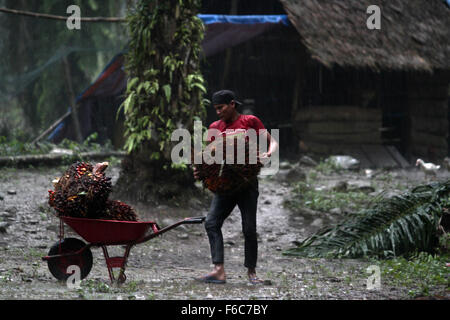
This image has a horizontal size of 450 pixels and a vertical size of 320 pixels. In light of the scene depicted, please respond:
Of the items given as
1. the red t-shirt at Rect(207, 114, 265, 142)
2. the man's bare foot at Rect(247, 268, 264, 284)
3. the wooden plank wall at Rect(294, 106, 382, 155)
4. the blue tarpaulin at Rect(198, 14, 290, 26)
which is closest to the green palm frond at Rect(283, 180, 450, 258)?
the man's bare foot at Rect(247, 268, 264, 284)

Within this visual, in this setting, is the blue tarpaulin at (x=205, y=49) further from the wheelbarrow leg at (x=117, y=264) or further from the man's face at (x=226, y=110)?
the wheelbarrow leg at (x=117, y=264)

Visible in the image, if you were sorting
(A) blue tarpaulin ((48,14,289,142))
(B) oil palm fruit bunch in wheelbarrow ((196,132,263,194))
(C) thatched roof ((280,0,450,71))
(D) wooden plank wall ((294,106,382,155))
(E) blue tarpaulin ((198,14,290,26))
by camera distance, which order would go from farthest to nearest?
(D) wooden plank wall ((294,106,382,155)) → (C) thatched roof ((280,0,450,71)) → (A) blue tarpaulin ((48,14,289,142)) → (E) blue tarpaulin ((198,14,290,26)) → (B) oil palm fruit bunch in wheelbarrow ((196,132,263,194))

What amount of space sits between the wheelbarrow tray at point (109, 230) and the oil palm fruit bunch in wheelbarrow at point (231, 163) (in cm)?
64

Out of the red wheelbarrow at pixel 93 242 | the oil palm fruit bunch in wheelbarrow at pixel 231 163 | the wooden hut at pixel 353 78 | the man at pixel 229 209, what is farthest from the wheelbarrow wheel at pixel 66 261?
the wooden hut at pixel 353 78

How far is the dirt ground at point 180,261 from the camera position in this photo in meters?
4.22

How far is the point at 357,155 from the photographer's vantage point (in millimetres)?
Result: 13312

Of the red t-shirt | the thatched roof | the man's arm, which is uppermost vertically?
the thatched roof

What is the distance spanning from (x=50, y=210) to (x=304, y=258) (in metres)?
3.23

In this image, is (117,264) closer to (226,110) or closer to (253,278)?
(253,278)

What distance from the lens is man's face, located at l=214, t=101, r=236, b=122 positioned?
15.7 ft

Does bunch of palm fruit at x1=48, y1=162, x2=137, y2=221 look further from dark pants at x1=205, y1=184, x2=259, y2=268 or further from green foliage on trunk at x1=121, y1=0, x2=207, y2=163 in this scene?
green foliage on trunk at x1=121, y1=0, x2=207, y2=163

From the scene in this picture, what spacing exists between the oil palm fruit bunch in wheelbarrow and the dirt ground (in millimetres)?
785

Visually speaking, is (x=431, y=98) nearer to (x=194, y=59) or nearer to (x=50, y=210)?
(x=194, y=59)
